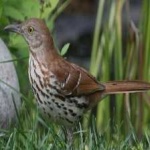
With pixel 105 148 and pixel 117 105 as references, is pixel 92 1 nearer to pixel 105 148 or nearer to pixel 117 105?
pixel 117 105

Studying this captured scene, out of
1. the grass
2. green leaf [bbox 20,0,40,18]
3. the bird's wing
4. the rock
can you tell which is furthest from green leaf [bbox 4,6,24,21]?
the bird's wing

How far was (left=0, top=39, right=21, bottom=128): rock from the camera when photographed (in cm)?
587

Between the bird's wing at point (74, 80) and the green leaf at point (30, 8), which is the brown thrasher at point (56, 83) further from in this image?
the green leaf at point (30, 8)

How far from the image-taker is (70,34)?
11.4 metres

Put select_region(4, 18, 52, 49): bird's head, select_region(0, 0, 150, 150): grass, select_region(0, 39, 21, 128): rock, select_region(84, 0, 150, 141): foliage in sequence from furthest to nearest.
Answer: select_region(84, 0, 150, 141): foliage → select_region(0, 0, 150, 150): grass → select_region(0, 39, 21, 128): rock → select_region(4, 18, 52, 49): bird's head

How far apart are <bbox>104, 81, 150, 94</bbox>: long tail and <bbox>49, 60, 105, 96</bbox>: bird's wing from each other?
56mm

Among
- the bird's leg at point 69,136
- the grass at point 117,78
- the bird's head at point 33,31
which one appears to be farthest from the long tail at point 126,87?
the bird's head at point 33,31

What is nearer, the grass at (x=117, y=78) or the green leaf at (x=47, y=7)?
the grass at (x=117, y=78)

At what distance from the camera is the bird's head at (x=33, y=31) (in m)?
5.75

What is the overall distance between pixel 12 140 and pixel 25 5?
1518 mm

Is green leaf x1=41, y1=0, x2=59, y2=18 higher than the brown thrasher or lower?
higher

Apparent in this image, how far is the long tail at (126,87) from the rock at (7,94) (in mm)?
590

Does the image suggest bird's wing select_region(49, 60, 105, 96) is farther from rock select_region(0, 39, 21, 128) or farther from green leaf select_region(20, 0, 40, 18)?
green leaf select_region(20, 0, 40, 18)

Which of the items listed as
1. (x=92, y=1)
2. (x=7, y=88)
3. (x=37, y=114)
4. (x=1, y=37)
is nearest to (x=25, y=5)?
(x=1, y=37)
